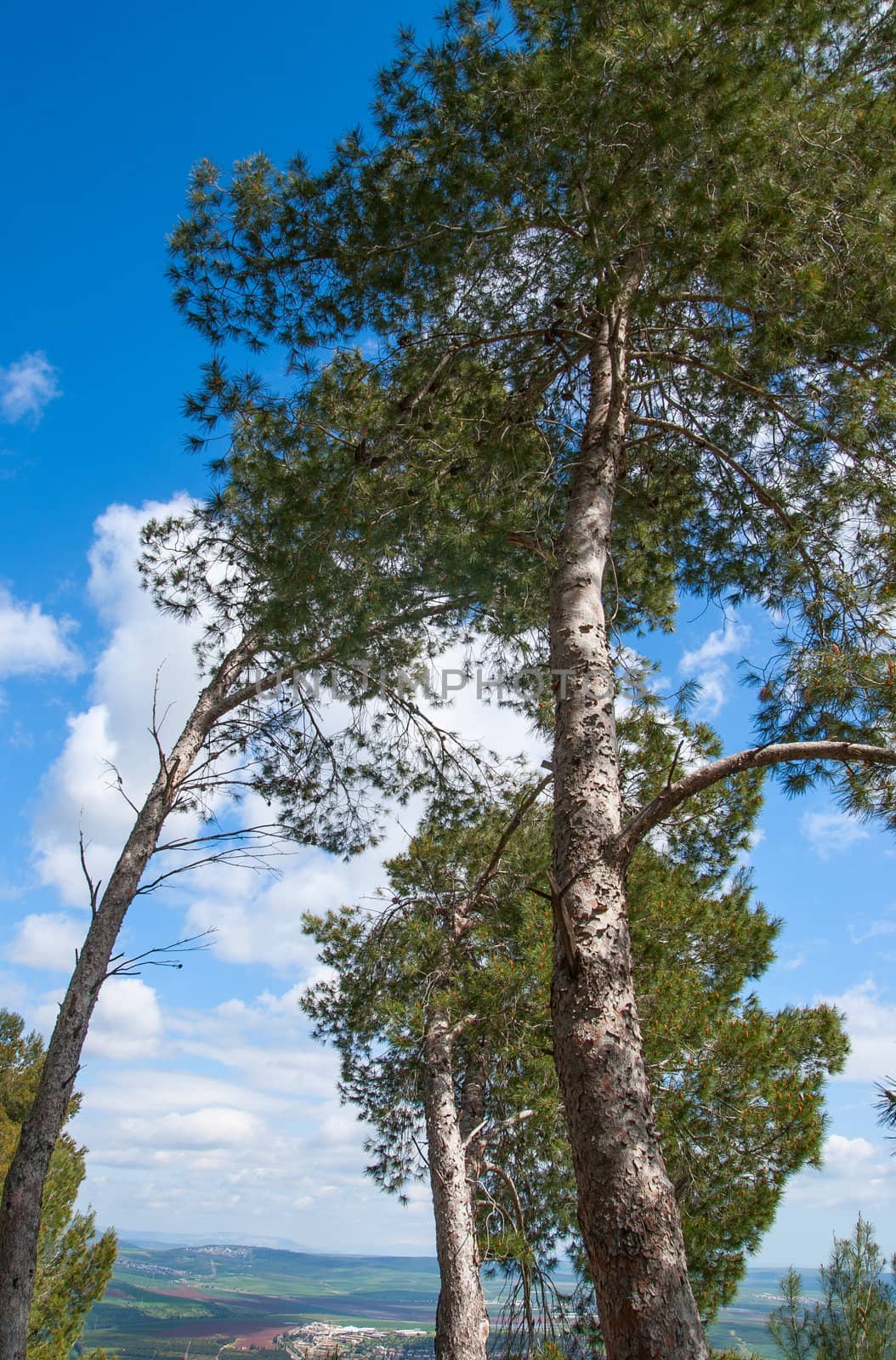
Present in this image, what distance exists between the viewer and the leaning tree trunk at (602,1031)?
6.20 feet

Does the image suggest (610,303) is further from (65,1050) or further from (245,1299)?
(245,1299)

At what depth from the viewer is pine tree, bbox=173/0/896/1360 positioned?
3.06 m

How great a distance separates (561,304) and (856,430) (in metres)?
1.58

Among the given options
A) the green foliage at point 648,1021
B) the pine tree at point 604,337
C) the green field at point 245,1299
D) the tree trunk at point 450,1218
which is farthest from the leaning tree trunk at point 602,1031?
the green field at point 245,1299

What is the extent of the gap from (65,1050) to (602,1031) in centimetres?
425

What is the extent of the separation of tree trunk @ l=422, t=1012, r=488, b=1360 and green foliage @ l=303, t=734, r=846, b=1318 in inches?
8.4

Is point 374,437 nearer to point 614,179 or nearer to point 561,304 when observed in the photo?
point 561,304

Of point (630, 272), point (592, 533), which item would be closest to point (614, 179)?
point (630, 272)

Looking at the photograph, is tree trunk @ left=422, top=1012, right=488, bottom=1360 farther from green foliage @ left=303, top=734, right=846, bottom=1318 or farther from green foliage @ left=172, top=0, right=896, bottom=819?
green foliage @ left=172, top=0, right=896, bottom=819

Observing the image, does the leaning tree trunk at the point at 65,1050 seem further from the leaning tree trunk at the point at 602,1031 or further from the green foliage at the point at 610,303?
the leaning tree trunk at the point at 602,1031

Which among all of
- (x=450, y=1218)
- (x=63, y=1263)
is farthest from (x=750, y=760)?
(x=63, y=1263)

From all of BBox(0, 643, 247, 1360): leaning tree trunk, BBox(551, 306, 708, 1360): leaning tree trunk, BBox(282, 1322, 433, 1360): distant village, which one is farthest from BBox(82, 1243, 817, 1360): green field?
BBox(551, 306, 708, 1360): leaning tree trunk

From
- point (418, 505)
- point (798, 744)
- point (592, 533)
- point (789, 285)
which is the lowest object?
point (798, 744)

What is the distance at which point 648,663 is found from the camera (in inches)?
187
